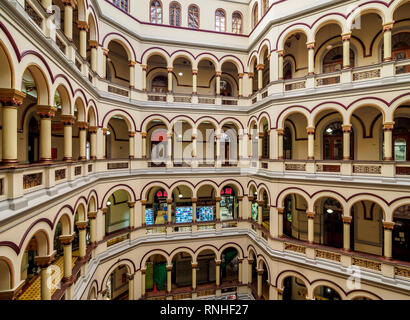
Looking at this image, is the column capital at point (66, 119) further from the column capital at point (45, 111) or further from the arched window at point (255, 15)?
the arched window at point (255, 15)

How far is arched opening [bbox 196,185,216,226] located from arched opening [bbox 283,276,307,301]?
7.41 meters

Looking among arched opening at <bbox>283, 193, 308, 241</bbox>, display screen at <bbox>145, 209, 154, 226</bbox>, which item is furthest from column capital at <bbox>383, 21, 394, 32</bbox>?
display screen at <bbox>145, 209, 154, 226</bbox>

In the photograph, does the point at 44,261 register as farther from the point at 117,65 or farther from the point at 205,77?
the point at 205,77

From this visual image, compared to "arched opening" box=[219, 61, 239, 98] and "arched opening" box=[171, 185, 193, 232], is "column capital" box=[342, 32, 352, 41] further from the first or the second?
"arched opening" box=[171, 185, 193, 232]

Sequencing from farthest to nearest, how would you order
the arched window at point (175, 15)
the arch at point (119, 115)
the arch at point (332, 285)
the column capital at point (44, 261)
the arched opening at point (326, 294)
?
the arched window at point (175, 15) → the arched opening at point (326, 294) → the arch at point (119, 115) → the arch at point (332, 285) → the column capital at point (44, 261)

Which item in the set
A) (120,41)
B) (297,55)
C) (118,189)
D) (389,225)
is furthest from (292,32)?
(118,189)

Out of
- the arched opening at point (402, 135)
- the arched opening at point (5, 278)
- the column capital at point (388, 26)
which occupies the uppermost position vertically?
the column capital at point (388, 26)

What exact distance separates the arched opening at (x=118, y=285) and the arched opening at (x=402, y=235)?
1694cm

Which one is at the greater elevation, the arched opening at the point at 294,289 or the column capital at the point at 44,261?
the column capital at the point at 44,261

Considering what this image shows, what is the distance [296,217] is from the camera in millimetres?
15336

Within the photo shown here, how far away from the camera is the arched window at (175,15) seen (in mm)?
16438

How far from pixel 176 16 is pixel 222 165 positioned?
1171 cm

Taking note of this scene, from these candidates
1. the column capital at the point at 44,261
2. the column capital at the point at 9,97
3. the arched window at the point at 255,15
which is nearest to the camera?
the column capital at the point at 9,97

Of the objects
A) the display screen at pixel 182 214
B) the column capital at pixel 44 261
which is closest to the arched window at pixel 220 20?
the display screen at pixel 182 214
